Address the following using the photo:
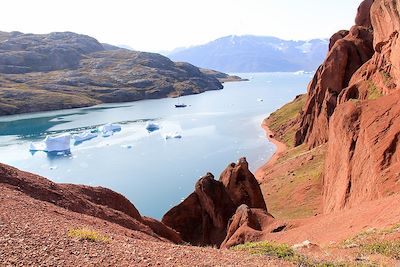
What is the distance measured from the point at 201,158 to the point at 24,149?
49.5 m

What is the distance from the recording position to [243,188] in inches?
1700

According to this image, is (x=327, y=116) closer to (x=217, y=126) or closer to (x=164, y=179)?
(x=164, y=179)

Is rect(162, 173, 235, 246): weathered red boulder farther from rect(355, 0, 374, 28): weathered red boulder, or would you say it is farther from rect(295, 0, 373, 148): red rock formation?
rect(355, 0, 374, 28): weathered red boulder

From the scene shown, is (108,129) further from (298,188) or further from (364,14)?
(298,188)

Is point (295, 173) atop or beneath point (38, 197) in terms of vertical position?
beneath

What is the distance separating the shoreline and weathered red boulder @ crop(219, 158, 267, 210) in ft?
81.9

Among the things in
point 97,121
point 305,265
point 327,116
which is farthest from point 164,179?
point 97,121

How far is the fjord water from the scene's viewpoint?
73.2 m

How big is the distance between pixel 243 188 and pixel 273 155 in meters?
47.0

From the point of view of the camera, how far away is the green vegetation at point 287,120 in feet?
335

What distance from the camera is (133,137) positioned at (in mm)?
116938

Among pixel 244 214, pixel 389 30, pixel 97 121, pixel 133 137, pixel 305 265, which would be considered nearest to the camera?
pixel 305 265

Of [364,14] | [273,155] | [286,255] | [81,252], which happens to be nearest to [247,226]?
[286,255]

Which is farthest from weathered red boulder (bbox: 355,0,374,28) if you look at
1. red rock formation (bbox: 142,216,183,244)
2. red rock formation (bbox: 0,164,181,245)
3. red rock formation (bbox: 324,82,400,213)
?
red rock formation (bbox: 0,164,181,245)
